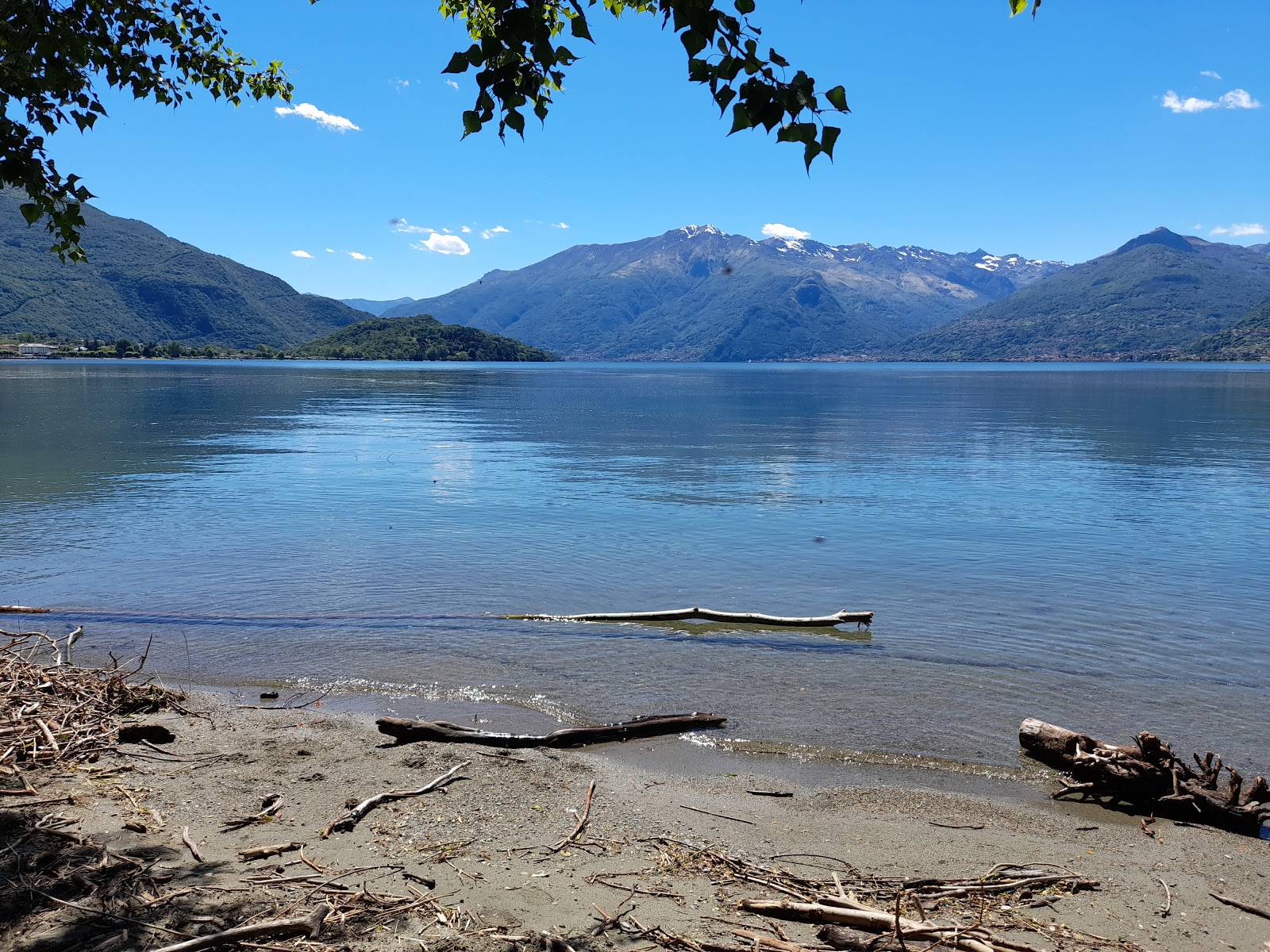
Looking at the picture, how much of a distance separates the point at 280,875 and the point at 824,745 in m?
7.18

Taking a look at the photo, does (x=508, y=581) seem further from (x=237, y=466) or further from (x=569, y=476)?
(x=237, y=466)

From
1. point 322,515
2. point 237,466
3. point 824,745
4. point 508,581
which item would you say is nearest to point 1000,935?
point 824,745

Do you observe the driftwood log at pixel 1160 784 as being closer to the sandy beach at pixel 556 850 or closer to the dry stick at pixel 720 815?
the sandy beach at pixel 556 850

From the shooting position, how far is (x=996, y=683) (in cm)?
1420

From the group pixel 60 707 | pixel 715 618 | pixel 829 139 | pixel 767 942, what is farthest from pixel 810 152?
pixel 715 618

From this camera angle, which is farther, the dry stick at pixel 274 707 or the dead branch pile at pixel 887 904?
the dry stick at pixel 274 707

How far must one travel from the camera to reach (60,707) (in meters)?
10.3

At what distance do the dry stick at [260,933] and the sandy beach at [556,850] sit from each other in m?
0.07

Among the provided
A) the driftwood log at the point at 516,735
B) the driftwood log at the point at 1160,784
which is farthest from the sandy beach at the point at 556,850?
the driftwood log at the point at 1160,784

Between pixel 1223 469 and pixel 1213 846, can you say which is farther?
pixel 1223 469

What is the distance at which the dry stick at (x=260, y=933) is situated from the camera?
5.48 metres

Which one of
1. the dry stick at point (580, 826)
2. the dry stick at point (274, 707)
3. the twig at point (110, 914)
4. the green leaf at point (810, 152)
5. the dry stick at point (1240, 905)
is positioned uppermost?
the green leaf at point (810, 152)

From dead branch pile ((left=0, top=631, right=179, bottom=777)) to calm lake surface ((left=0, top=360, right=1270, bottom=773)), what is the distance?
90.4 inches

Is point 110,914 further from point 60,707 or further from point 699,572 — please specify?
point 699,572
